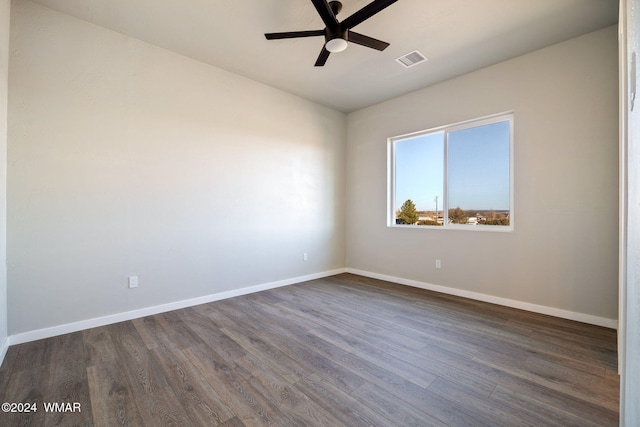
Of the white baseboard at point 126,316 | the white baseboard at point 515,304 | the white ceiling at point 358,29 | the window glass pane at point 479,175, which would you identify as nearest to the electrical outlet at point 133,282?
the white baseboard at point 126,316

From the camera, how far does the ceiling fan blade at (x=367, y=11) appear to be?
1.91 metres

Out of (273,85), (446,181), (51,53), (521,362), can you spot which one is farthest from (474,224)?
(51,53)

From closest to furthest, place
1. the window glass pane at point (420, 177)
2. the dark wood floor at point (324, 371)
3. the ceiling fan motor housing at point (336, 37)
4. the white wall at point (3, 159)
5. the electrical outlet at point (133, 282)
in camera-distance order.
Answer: the dark wood floor at point (324, 371), the white wall at point (3, 159), the ceiling fan motor housing at point (336, 37), the electrical outlet at point (133, 282), the window glass pane at point (420, 177)

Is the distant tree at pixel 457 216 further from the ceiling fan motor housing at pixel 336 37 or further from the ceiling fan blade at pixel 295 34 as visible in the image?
the ceiling fan blade at pixel 295 34

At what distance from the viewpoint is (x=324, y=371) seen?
185 cm

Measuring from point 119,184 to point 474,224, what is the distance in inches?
160

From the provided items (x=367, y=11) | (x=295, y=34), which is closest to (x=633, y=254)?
(x=367, y=11)

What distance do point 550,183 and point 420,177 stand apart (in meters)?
1.56

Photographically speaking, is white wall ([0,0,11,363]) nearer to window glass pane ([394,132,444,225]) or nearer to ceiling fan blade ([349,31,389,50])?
ceiling fan blade ([349,31,389,50])

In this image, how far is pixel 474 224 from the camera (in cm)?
351

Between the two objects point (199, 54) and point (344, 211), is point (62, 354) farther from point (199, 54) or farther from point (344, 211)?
point (344, 211)

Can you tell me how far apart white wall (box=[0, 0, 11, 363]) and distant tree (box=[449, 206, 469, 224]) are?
4.50 metres

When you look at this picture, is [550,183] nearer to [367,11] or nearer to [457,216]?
[457,216]

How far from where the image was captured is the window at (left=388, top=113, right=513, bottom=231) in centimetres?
329
